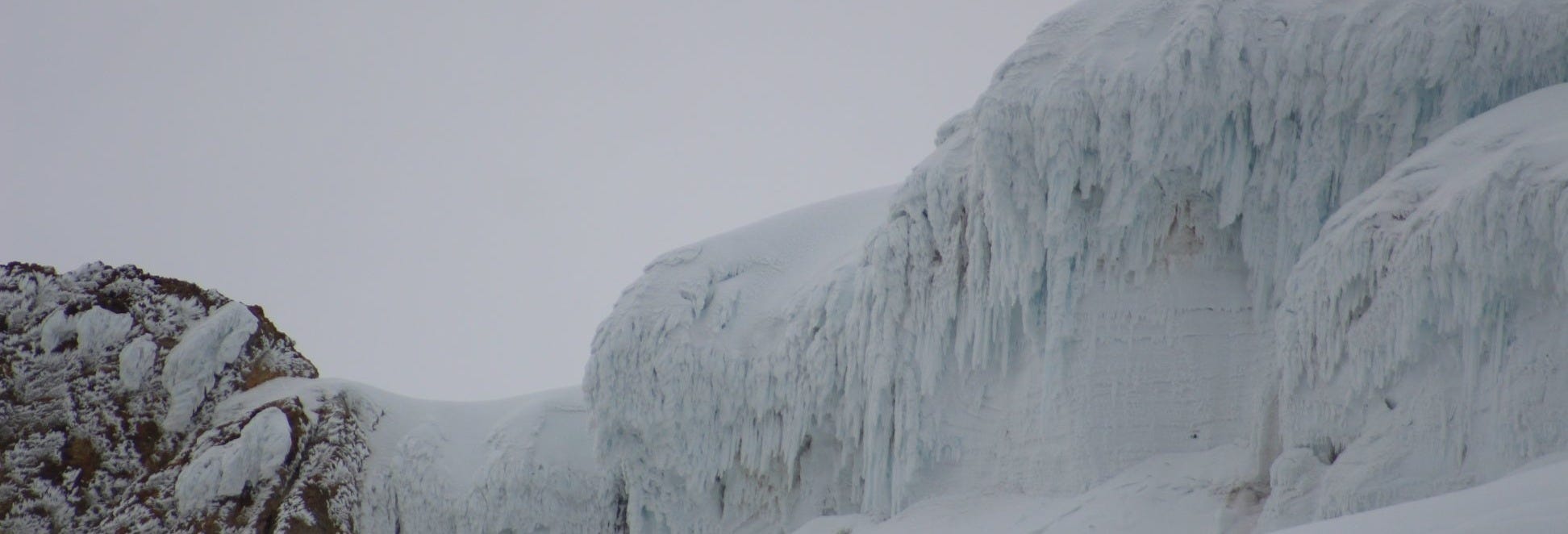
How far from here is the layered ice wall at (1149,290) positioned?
493 inches

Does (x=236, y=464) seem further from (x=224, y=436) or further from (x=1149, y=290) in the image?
(x=1149, y=290)

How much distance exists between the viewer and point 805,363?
2014 centimetres

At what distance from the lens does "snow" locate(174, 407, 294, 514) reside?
23406 millimetres

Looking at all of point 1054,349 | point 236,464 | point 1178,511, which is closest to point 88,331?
point 236,464

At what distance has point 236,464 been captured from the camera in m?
23.5

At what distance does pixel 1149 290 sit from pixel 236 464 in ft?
51.4

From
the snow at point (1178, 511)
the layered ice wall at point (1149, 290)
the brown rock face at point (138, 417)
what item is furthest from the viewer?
the brown rock face at point (138, 417)

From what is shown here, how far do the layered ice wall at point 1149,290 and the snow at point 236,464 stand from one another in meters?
7.00

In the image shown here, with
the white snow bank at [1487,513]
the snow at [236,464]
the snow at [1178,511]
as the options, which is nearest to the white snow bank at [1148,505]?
the snow at [1178,511]

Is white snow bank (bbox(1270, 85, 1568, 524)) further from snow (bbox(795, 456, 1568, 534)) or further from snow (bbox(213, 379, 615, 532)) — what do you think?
snow (bbox(213, 379, 615, 532))

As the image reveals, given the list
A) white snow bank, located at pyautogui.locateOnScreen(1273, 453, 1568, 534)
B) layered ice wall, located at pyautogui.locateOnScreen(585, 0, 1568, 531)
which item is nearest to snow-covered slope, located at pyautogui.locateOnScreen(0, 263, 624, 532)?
layered ice wall, located at pyautogui.locateOnScreen(585, 0, 1568, 531)

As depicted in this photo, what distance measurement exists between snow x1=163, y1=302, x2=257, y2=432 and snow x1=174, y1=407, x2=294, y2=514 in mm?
1596

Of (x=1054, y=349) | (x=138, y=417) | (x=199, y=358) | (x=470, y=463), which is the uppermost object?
(x=199, y=358)

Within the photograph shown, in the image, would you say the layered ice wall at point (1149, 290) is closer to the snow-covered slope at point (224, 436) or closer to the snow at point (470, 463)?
the snow at point (470, 463)
